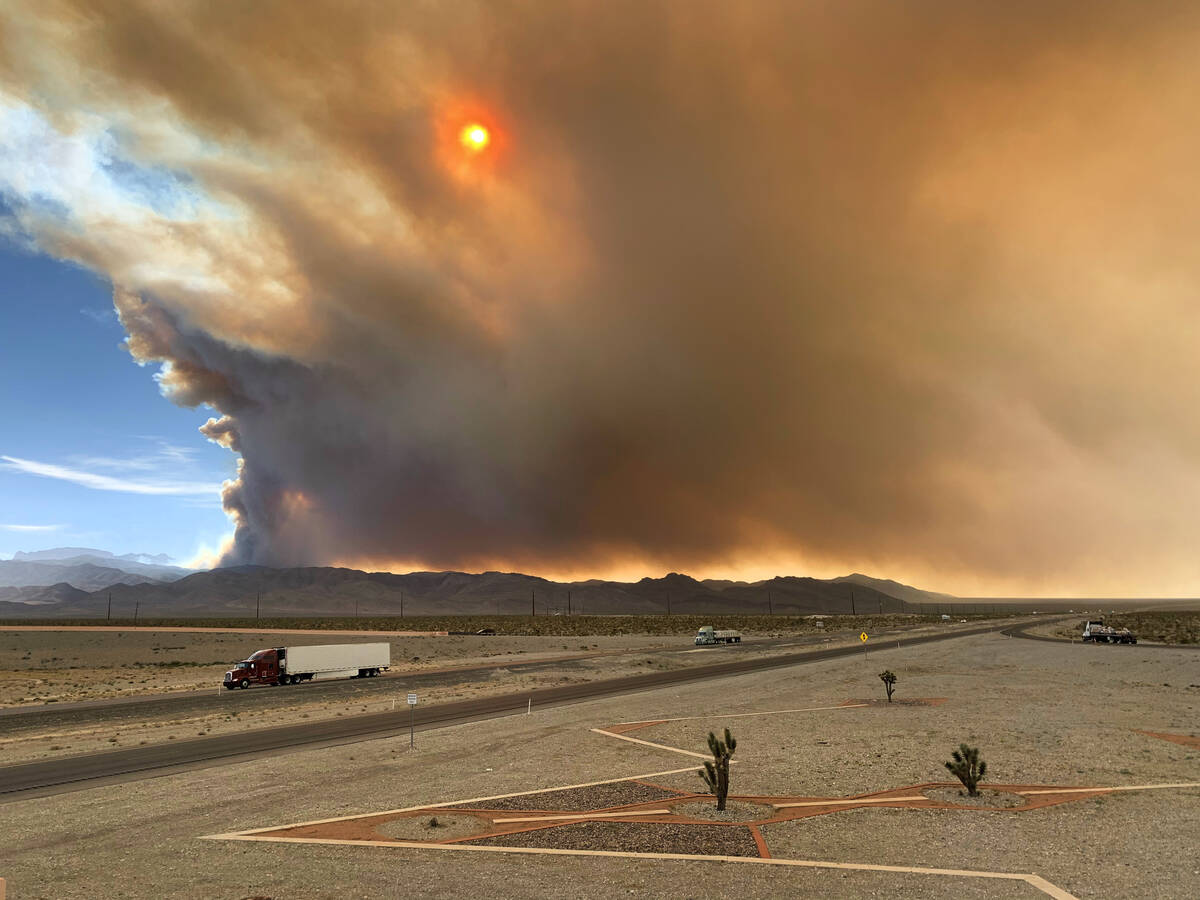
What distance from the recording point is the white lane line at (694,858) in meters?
13.1

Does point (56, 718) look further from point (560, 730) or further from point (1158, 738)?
point (1158, 738)

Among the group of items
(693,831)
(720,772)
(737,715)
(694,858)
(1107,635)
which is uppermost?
(720,772)

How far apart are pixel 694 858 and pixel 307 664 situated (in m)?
55.8

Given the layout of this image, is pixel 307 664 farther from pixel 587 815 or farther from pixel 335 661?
pixel 587 815

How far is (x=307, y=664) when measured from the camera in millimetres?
61906

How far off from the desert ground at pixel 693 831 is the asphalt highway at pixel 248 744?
226cm

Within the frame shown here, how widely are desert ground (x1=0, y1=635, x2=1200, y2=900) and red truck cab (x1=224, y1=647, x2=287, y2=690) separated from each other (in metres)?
33.5

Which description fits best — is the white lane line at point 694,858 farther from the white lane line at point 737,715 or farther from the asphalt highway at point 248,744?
the white lane line at point 737,715


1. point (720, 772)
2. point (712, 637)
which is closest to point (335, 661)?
point (712, 637)

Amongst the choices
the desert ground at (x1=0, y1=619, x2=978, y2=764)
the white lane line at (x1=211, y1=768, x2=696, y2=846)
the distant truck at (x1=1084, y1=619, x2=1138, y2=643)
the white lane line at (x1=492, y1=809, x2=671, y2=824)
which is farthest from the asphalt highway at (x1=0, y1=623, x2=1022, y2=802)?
the distant truck at (x1=1084, y1=619, x2=1138, y2=643)

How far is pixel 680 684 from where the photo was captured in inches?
1959

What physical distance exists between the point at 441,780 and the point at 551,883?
33.9 feet

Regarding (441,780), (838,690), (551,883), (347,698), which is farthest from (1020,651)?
(551,883)

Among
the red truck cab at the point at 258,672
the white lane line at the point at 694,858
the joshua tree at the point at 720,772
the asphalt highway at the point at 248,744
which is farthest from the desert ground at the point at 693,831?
the red truck cab at the point at 258,672
